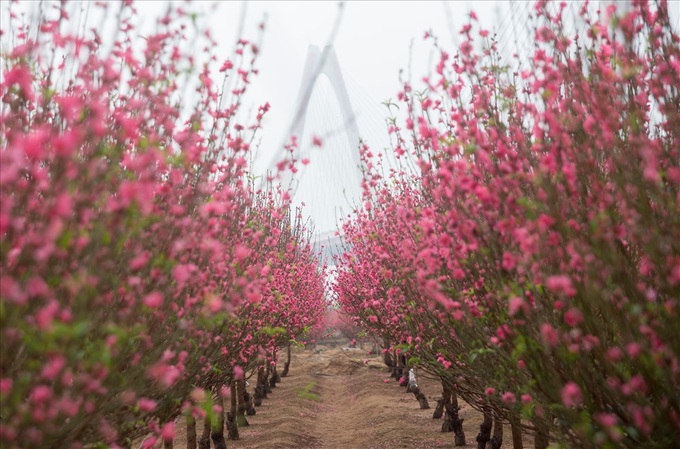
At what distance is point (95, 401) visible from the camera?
3.95 meters

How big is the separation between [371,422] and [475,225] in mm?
15700

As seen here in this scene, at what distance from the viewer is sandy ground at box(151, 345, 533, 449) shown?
608 inches

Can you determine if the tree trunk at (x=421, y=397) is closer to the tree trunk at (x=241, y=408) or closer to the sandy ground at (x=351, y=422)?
the sandy ground at (x=351, y=422)

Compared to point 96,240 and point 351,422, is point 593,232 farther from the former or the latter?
point 351,422

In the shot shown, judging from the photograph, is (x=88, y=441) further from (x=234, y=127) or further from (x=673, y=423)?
(x=673, y=423)

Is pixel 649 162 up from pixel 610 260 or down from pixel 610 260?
up

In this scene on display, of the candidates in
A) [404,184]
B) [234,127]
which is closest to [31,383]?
[234,127]

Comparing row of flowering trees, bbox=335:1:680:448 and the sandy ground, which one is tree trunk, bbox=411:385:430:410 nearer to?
the sandy ground

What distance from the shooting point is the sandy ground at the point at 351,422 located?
50.6ft

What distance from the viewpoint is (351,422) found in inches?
770

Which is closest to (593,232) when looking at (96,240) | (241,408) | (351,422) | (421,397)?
(96,240)

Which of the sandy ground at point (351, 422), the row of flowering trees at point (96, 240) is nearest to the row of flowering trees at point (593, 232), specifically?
the row of flowering trees at point (96, 240)

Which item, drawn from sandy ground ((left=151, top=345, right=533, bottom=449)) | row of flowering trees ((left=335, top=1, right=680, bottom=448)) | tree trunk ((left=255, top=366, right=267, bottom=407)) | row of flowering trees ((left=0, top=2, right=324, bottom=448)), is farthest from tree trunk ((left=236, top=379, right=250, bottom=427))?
row of flowering trees ((left=335, top=1, right=680, bottom=448))

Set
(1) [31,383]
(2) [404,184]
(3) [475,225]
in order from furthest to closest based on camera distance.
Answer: (2) [404,184] < (3) [475,225] < (1) [31,383]
